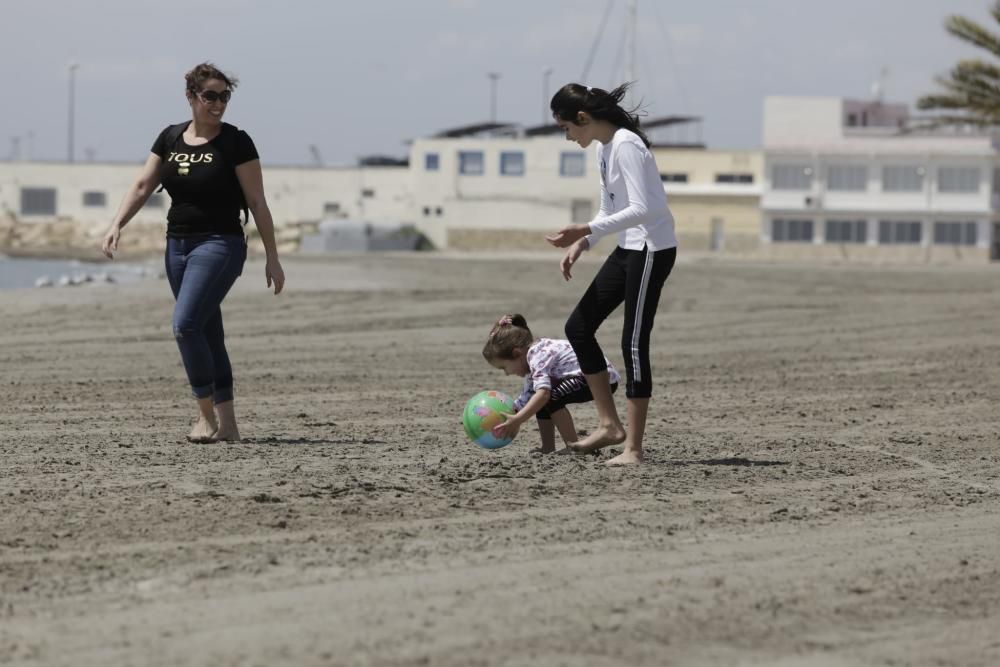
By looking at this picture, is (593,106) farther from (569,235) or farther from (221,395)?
(221,395)

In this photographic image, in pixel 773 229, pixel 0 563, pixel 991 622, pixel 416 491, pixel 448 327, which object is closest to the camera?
pixel 991 622

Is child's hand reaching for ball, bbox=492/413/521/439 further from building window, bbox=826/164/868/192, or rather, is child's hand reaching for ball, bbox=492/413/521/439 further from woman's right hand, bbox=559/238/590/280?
building window, bbox=826/164/868/192

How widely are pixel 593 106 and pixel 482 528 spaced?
2541mm

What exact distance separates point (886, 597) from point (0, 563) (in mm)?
3040

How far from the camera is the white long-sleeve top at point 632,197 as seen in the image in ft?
24.3

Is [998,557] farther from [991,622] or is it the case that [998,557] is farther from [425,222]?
[425,222]

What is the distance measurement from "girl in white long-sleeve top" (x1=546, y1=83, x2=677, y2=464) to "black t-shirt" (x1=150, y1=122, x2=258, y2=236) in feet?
5.96

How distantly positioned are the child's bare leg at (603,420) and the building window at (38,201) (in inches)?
3189

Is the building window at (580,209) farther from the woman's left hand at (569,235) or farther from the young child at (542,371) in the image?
the woman's left hand at (569,235)

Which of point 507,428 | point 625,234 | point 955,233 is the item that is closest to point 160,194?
point 955,233

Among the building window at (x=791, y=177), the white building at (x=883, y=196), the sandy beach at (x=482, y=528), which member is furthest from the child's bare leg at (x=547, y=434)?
the building window at (x=791, y=177)

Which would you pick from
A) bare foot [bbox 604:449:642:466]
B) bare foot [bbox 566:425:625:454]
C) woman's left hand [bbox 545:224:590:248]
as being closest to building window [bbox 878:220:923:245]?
bare foot [bbox 566:425:625:454]

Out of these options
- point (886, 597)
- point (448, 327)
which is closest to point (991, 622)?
point (886, 597)

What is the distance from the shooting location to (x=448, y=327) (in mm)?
20250
